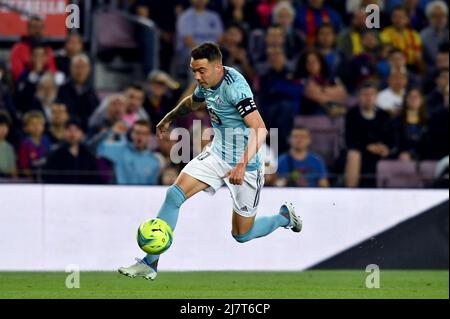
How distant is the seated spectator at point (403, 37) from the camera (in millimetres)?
19047

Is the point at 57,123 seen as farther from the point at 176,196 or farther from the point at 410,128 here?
the point at 176,196

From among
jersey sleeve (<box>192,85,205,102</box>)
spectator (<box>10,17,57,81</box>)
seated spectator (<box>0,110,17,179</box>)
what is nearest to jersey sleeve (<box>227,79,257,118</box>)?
jersey sleeve (<box>192,85,205,102</box>)

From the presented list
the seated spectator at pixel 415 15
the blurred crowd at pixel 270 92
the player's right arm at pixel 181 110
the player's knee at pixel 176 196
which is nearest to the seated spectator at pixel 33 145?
the blurred crowd at pixel 270 92

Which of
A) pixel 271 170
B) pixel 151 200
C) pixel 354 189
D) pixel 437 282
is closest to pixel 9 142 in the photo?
pixel 151 200

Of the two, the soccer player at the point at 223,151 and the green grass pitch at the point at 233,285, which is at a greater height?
the soccer player at the point at 223,151

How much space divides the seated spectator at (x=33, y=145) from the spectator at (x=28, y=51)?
5.05ft

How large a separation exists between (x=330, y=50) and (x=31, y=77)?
14.0 ft

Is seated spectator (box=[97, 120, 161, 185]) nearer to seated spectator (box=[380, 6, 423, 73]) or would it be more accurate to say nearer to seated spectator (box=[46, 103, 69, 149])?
seated spectator (box=[46, 103, 69, 149])

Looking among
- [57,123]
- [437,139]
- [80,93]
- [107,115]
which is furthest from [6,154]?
[437,139]

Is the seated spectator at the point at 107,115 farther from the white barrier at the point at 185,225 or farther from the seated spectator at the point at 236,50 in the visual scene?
the seated spectator at the point at 236,50

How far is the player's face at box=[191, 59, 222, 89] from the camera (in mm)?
11438

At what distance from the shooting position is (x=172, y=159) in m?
16.5
